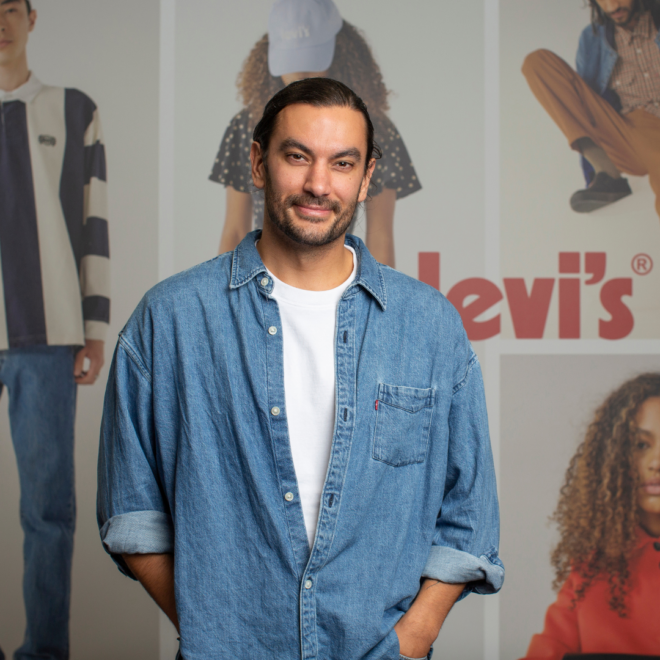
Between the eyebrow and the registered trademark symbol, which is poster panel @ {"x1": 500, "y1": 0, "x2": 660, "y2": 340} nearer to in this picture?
the registered trademark symbol

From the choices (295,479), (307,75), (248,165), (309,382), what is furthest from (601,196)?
(295,479)

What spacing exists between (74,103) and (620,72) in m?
2.18

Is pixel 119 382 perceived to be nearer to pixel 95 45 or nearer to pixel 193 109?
pixel 193 109

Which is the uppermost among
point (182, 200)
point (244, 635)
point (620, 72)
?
point (620, 72)

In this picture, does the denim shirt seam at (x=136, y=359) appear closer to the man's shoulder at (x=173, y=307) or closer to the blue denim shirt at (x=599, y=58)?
the man's shoulder at (x=173, y=307)

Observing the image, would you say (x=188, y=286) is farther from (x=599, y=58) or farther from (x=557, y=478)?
(x=599, y=58)

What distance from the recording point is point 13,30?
2715mm

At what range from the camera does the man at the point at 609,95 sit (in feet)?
8.68

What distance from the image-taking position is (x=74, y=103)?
2725 millimetres

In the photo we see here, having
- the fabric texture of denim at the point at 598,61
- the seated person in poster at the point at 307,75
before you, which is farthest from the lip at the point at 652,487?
the seated person in poster at the point at 307,75

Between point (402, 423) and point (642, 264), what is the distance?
1.86 m

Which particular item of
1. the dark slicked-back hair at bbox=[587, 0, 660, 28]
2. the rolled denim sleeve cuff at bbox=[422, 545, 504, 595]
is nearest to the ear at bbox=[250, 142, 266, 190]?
the rolled denim sleeve cuff at bbox=[422, 545, 504, 595]

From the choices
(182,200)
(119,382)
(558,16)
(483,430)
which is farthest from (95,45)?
(483,430)

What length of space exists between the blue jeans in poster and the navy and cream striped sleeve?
20 cm
